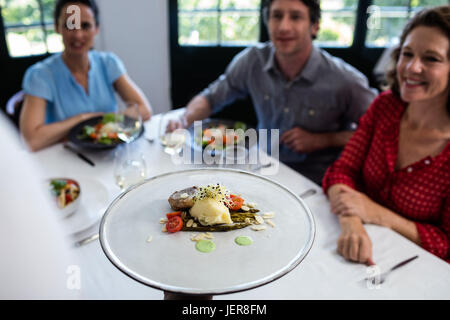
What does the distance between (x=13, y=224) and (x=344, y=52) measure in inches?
155

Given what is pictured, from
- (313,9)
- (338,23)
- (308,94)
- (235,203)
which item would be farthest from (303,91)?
(338,23)

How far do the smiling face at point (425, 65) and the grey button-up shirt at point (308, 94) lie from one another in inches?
24.9

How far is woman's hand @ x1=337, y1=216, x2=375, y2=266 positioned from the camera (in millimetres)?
1130

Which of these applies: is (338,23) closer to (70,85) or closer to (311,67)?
(311,67)

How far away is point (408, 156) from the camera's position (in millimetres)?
1507

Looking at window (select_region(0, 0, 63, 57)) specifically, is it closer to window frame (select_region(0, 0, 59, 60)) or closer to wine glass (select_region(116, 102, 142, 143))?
window frame (select_region(0, 0, 59, 60))

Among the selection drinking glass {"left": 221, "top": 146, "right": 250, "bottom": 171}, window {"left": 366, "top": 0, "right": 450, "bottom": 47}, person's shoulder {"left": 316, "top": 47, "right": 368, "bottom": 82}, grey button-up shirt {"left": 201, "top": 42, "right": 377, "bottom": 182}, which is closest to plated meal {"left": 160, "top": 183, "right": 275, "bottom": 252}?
drinking glass {"left": 221, "top": 146, "right": 250, "bottom": 171}

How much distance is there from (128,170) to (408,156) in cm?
Result: 110

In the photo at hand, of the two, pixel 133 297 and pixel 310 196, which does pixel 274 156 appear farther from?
pixel 133 297

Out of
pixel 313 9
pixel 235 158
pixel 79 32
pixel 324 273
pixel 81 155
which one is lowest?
pixel 324 273

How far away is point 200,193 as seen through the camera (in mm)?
543

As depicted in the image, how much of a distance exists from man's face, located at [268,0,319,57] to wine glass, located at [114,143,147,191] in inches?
44.9

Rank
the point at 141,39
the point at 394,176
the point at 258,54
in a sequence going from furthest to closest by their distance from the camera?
the point at 141,39, the point at 258,54, the point at 394,176

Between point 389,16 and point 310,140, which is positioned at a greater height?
point 389,16
